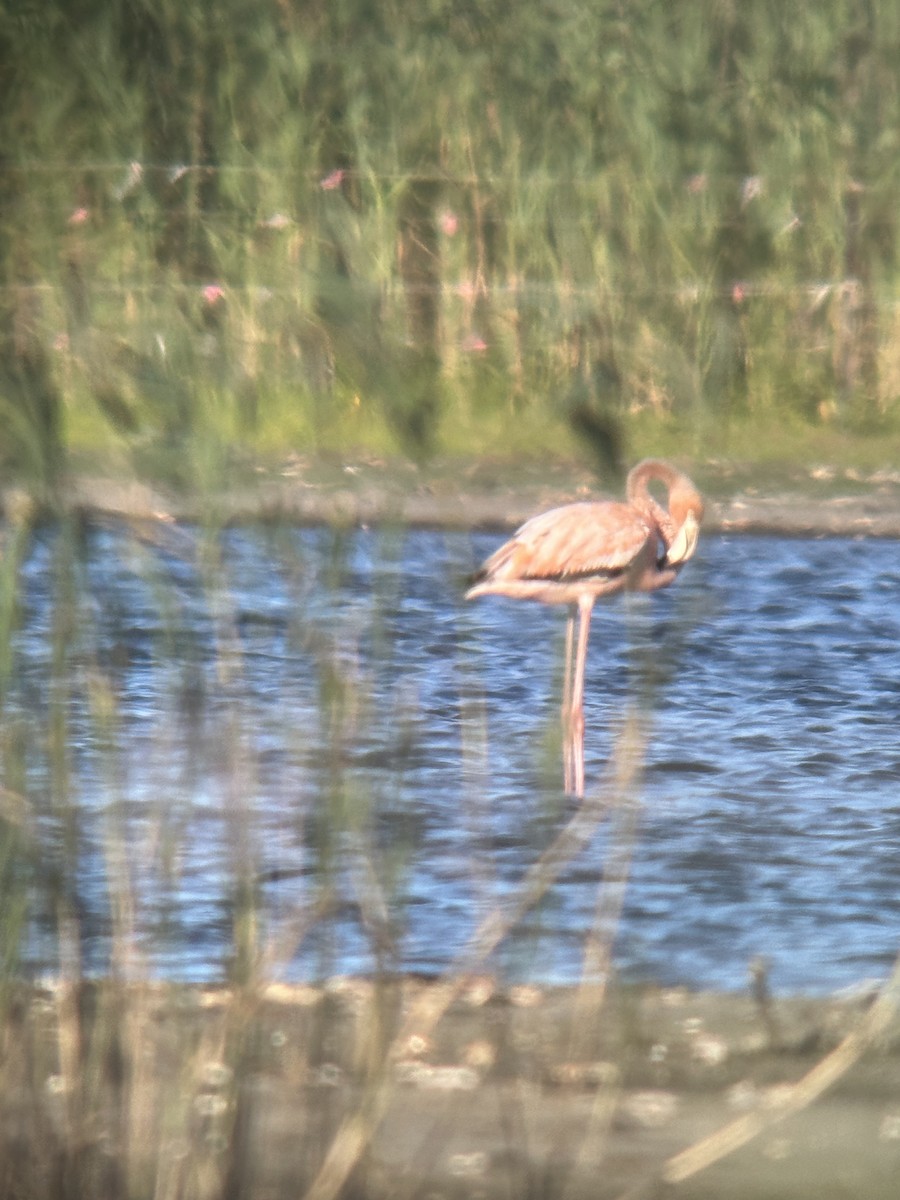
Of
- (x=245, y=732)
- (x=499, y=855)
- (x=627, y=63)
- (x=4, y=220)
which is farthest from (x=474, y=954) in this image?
(x=627, y=63)

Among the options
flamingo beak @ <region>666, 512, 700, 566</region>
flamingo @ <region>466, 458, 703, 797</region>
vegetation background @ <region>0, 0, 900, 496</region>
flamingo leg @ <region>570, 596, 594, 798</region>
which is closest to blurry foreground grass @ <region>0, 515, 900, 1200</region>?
vegetation background @ <region>0, 0, 900, 496</region>

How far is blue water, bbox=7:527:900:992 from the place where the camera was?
1987 mm

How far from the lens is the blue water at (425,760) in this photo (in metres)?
1.99

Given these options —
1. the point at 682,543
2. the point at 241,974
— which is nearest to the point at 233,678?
the point at 241,974

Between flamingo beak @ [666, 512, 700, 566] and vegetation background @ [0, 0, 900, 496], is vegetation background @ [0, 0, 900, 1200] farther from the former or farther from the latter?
flamingo beak @ [666, 512, 700, 566]

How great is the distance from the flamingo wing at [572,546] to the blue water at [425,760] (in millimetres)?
227

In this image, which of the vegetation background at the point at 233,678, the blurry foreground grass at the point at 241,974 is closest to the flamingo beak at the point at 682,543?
the vegetation background at the point at 233,678

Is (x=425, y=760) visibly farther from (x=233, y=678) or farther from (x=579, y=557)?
(x=233, y=678)

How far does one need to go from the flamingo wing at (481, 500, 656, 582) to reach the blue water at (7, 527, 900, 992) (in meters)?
0.23

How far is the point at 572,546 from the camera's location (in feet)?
17.1

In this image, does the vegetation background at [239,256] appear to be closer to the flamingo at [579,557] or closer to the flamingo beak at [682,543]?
the flamingo at [579,557]

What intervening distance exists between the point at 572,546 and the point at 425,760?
1.01 meters

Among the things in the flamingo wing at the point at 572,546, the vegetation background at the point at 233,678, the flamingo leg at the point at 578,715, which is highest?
the vegetation background at the point at 233,678

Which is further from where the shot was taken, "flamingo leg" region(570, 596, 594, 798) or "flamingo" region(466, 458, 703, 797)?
"flamingo" region(466, 458, 703, 797)
